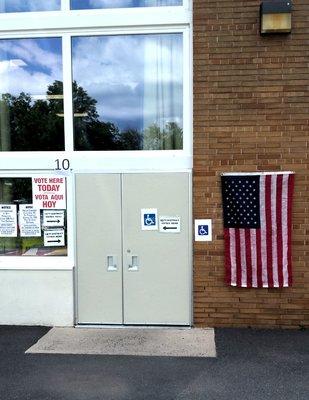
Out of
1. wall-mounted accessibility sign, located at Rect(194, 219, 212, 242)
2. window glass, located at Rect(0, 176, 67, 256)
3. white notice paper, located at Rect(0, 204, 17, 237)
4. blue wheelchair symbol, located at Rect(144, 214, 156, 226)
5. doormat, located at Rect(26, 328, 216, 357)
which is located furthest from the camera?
white notice paper, located at Rect(0, 204, 17, 237)

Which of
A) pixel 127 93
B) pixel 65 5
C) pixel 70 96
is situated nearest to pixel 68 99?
pixel 70 96

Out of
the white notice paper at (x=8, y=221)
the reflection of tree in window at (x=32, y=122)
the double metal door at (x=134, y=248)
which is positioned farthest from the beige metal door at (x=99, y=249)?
the white notice paper at (x=8, y=221)

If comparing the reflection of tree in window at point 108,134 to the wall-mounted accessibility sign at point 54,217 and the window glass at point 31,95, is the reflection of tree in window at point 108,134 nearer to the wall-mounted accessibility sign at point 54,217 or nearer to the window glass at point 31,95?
the window glass at point 31,95

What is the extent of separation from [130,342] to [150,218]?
5.07 feet

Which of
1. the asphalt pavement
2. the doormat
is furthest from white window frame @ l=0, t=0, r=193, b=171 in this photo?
the asphalt pavement

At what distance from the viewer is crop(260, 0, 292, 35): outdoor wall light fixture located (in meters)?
5.50

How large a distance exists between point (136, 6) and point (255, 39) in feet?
5.30

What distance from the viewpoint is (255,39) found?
5.70m

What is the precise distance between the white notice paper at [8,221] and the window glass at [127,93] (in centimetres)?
129

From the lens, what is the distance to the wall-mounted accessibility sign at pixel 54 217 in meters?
6.23

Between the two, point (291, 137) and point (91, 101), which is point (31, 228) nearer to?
point (91, 101)

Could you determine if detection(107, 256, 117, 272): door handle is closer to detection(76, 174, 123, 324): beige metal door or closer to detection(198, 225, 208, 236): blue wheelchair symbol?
detection(76, 174, 123, 324): beige metal door

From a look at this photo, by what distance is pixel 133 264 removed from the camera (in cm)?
602

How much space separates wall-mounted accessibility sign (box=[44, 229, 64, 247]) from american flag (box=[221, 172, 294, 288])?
2200 millimetres
